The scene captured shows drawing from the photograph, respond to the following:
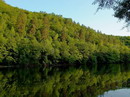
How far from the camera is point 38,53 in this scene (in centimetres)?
8831

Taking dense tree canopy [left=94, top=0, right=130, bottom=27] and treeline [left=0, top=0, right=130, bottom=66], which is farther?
treeline [left=0, top=0, right=130, bottom=66]

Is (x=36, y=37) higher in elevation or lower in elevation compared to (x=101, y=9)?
higher

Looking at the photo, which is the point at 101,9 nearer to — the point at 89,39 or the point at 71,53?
the point at 71,53

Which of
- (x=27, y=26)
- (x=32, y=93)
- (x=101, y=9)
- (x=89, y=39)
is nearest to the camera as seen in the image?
(x=101, y=9)

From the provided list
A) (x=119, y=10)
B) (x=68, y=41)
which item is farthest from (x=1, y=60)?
(x=119, y=10)

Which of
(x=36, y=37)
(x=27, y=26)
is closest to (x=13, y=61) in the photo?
(x=36, y=37)

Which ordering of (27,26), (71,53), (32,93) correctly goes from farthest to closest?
(27,26) → (71,53) → (32,93)

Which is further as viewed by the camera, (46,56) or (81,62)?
(81,62)

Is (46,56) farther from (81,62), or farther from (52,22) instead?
(52,22)

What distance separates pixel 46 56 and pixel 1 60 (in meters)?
19.1

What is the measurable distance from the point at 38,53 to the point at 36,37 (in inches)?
756

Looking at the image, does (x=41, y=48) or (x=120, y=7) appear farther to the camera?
(x=41, y=48)

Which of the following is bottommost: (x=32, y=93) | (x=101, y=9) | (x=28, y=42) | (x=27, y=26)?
(x=32, y=93)

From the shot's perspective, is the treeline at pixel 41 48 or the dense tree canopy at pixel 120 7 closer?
the dense tree canopy at pixel 120 7
